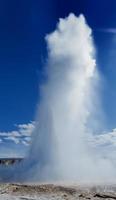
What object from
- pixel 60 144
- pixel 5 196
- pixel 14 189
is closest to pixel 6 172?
pixel 60 144

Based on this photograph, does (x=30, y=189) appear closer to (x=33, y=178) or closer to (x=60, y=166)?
(x=33, y=178)

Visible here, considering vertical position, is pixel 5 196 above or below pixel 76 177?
below

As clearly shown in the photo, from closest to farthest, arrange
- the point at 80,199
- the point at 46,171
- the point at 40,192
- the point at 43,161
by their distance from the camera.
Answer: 1. the point at 80,199
2. the point at 40,192
3. the point at 46,171
4. the point at 43,161

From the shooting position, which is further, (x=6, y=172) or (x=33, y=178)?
(x=6, y=172)

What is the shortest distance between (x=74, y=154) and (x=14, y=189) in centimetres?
2287

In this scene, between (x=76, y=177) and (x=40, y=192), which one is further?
(x=76, y=177)

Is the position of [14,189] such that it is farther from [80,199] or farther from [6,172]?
[6,172]

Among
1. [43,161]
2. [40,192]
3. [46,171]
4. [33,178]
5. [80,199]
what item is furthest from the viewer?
[43,161]

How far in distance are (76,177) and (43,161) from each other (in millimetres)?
4529

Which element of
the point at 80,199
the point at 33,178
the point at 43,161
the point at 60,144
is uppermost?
the point at 60,144

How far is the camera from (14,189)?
2667cm

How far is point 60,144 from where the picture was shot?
46938 millimetres

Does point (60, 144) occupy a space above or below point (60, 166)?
above

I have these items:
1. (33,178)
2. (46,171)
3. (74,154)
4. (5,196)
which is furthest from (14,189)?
(74,154)
